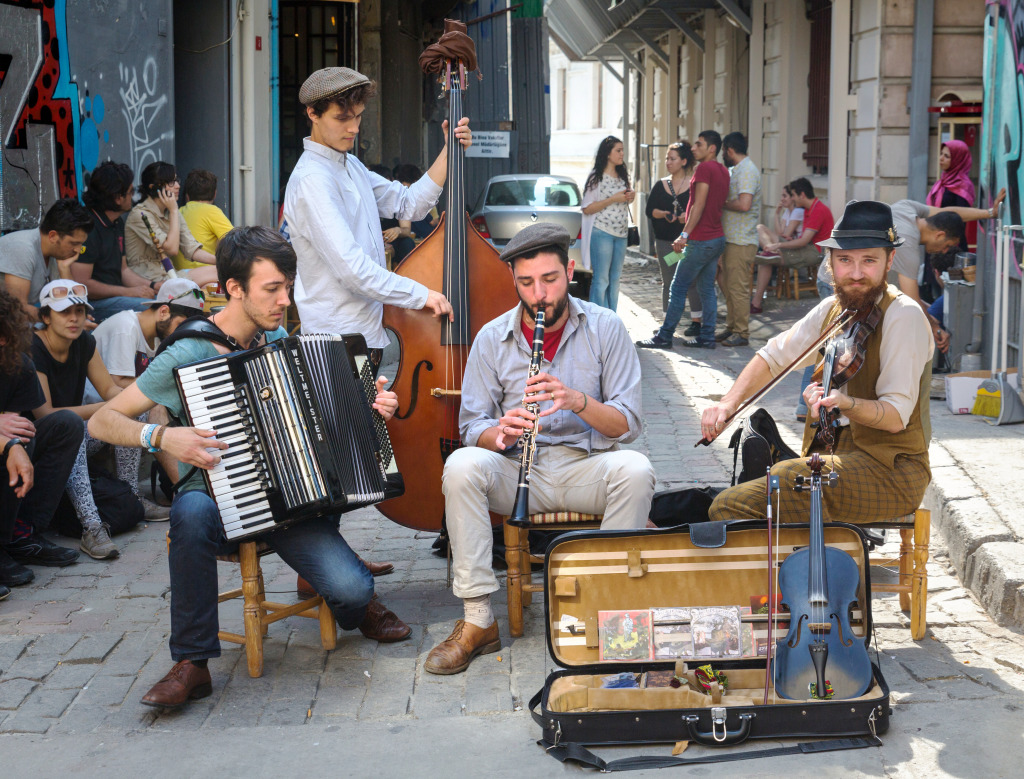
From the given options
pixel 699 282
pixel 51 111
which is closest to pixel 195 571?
pixel 51 111

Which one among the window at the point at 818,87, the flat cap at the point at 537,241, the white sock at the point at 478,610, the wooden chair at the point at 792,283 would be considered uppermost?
the window at the point at 818,87

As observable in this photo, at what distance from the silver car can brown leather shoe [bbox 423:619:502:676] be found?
902 cm

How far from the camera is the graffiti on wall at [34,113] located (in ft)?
21.6

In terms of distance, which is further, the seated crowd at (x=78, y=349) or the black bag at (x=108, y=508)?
the black bag at (x=108, y=508)

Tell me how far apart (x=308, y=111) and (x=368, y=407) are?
4.27ft

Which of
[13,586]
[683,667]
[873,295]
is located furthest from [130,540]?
[873,295]

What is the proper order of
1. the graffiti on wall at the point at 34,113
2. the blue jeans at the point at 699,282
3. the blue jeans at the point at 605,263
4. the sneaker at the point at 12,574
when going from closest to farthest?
the sneaker at the point at 12,574 → the graffiti on wall at the point at 34,113 → the blue jeans at the point at 699,282 → the blue jeans at the point at 605,263

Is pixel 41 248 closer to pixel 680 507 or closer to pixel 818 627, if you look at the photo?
pixel 680 507

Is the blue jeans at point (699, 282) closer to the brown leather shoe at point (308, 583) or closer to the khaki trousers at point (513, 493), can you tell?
the brown leather shoe at point (308, 583)

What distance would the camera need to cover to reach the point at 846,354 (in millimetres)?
3793

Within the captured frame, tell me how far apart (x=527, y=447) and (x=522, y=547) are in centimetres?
48

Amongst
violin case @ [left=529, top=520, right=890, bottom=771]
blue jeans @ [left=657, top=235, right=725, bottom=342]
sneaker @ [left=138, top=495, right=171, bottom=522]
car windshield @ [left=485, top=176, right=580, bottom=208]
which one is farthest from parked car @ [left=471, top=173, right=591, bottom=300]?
violin case @ [left=529, top=520, right=890, bottom=771]

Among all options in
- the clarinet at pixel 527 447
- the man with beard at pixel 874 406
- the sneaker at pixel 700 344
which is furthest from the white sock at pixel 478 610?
the sneaker at pixel 700 344

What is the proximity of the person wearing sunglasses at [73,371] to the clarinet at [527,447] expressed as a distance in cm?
208
